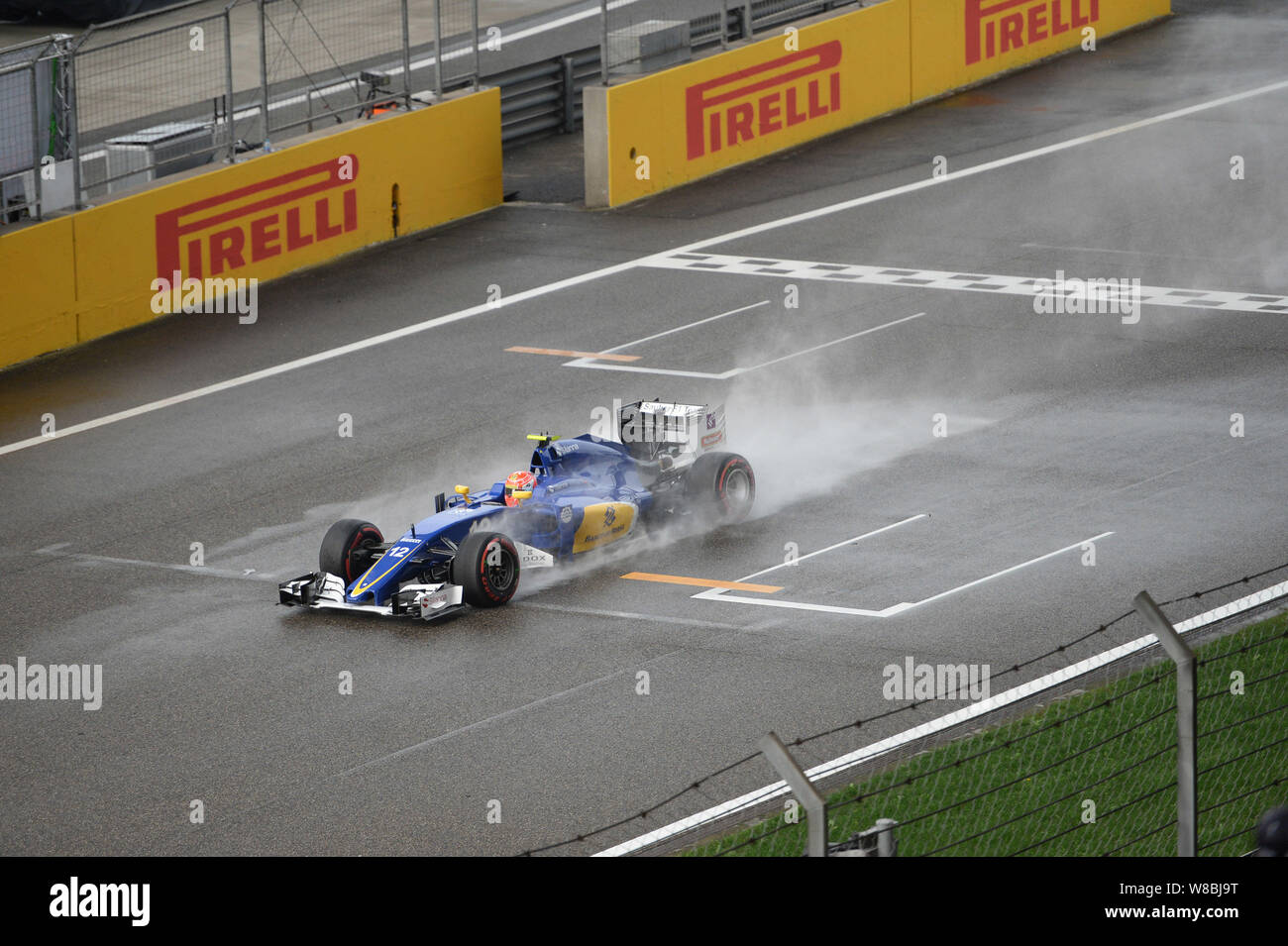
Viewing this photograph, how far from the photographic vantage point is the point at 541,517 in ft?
54.0

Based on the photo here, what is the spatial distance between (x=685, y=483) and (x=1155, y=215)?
13030 millimetres

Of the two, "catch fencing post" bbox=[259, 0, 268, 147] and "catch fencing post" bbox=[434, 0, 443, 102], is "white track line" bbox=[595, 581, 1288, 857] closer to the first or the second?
"catch fencing post" bbox=[259, 0, 268, 147]

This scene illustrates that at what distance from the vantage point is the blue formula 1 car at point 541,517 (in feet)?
51.9

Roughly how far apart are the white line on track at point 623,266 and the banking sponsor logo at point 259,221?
107 inches

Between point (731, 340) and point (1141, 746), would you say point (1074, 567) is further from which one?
point (731, 340)

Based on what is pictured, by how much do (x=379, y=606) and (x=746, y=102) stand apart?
1726 cm

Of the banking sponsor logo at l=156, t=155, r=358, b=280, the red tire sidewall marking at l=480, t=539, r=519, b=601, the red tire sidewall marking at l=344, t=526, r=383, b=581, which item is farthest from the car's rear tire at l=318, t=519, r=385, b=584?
the banking sponsor logo at l=156, t=155, r=358, b=280

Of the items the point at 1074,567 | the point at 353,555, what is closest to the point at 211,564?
the point at 353,555

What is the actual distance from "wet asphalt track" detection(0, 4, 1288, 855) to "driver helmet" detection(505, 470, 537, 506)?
0.70m

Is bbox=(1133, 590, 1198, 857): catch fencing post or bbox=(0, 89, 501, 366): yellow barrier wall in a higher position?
bbox=(0, 89, 501, 366): yellow barrier wall

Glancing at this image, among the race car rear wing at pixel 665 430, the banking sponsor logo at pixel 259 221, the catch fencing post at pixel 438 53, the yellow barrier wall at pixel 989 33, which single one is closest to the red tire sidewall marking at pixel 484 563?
the race car rear wing at pixel 665 430

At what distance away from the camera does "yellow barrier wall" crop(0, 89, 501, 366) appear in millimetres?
24109

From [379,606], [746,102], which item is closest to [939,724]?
[379,606]

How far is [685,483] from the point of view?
17.5 metres
